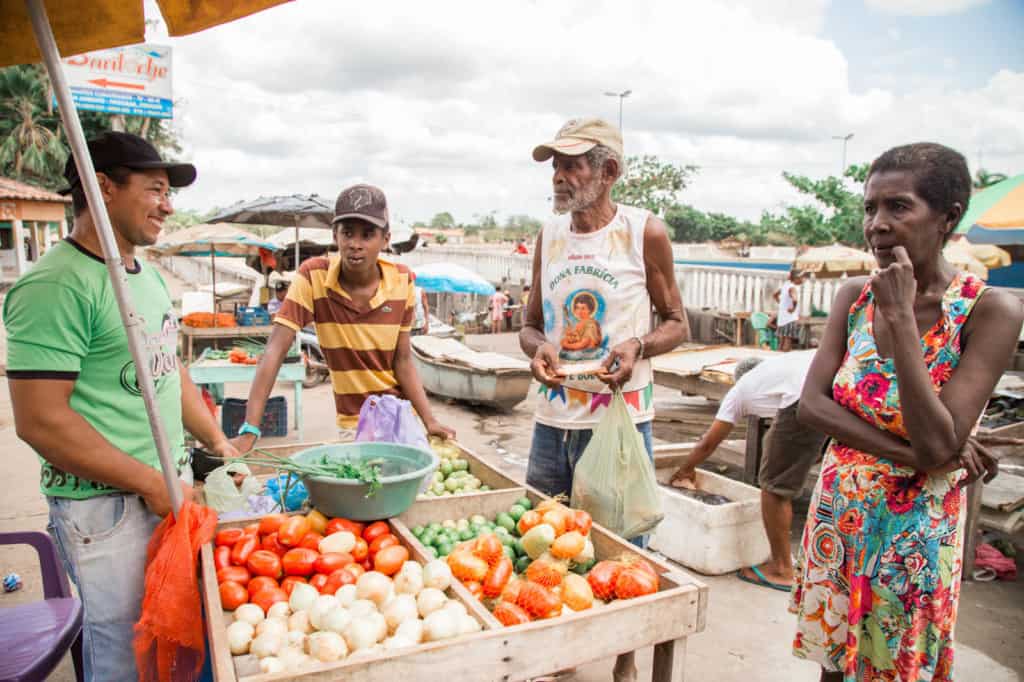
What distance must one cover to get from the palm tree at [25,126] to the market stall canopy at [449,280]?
2191cm

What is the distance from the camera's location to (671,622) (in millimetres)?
1752

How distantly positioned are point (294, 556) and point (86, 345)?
815 millimetres

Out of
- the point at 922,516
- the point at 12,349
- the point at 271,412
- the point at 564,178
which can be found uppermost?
the point at 564,178

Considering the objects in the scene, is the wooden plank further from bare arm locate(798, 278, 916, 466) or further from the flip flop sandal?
bare arm locate(798, 278, 916, 466)

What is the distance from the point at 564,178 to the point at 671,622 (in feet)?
5.12

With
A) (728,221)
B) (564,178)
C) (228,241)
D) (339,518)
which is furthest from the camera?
(728,221)

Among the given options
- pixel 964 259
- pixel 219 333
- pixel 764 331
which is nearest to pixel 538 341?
pixel 219 333

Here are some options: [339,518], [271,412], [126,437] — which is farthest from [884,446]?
[271,412]

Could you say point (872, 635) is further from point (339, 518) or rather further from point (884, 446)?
point (339, 518)

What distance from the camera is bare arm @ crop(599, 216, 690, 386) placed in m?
2.38

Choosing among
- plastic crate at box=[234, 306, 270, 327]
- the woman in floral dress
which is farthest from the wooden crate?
plastic crate at box=[234, 306, 270, 327]

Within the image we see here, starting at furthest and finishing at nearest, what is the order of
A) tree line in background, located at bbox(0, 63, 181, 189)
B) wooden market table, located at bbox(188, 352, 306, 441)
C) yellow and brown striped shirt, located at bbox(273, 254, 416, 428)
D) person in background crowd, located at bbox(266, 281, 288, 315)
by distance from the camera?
tree line in background, located at bbox(0, 63, 181, 189) < person in background crowd, located at bbox(266, 281, 288, 315) < wooden market table, located at bbox(188, 352, 306, 441) < yellow and brown striped shirt, located at bbox(273, 254, 416, 428)

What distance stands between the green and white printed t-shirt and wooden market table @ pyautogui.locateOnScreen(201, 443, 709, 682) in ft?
1.40

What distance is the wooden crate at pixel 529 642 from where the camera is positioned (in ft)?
4.66
